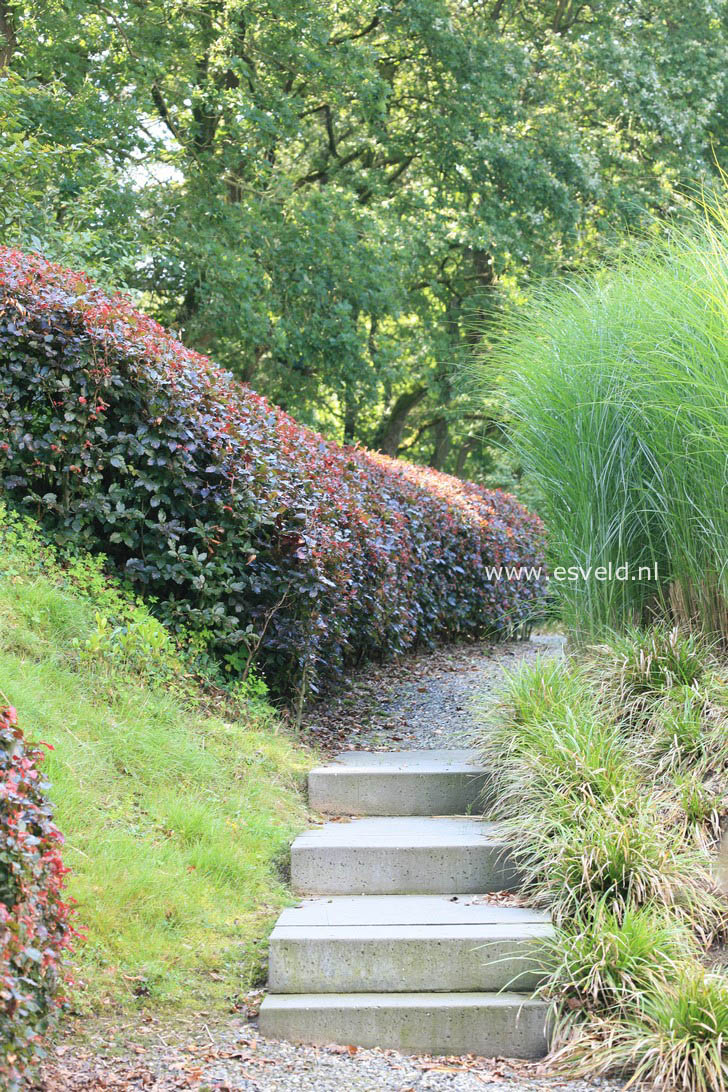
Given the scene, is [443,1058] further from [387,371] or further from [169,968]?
[387,371]

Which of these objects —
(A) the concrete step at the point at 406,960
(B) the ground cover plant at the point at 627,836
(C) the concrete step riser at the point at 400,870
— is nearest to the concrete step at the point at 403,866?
(C) the concrete step riser at the point at 400,870

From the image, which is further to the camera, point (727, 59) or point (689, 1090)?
point (727, 59)

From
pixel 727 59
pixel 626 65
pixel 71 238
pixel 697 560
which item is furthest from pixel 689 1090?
pixel 727 59

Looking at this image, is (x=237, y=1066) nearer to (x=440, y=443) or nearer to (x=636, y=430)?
(x=636, y=430)

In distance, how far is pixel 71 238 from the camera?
7246mm

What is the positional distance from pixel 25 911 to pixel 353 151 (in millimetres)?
13934

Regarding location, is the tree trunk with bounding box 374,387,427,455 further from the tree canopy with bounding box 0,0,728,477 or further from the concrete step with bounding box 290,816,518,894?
the concrete step with bounding box 290,816,518,894

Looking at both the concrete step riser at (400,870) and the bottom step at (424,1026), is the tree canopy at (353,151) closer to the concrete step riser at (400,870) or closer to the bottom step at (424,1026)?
the concrete step riser at (400,870)

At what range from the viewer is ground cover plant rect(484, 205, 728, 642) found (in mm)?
4473

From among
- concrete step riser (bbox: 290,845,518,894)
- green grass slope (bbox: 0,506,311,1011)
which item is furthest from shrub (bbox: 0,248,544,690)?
concrete step riser (bbox: 290,845,518,894)

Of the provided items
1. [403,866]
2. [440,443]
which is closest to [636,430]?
[403,866]

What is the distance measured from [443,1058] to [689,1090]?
2.51 ft

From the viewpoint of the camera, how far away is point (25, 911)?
2.41 m

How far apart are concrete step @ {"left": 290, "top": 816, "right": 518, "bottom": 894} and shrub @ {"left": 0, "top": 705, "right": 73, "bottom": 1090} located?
141 cm
